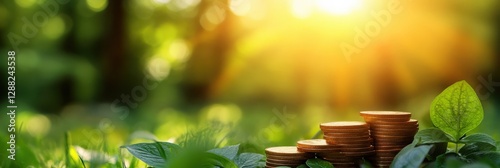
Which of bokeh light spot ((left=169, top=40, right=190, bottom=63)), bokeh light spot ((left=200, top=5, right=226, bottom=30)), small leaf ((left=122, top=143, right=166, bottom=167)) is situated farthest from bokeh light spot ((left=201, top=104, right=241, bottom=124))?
small leaf ((left=122, top=143, right=166, bottom=167))

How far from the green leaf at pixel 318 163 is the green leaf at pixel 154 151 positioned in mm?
300

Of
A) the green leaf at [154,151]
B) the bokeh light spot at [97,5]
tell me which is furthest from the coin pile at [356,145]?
the bokeh light spot at [97,5]

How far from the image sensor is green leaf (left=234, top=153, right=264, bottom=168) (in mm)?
1601

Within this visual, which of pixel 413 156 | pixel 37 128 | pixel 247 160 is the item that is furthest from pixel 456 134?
pixel 37 128

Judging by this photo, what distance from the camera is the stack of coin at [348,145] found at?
1.49 m

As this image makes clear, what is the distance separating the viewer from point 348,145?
A: 1.50 meters

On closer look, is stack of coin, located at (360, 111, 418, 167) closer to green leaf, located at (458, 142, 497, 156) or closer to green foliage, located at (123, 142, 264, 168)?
green leaf, located at (458, 142, 497, 156)

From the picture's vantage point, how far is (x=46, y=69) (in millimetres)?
11055

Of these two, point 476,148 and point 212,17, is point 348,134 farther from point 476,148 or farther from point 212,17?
point 212,17

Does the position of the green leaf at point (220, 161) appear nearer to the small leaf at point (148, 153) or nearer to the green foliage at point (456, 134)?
the small leaf at point (148, 153)

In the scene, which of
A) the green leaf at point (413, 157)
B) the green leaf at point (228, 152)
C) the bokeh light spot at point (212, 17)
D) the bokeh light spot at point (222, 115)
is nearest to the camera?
the green leaf at point (413, 157)

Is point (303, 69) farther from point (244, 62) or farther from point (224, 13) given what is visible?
point (224, 13)

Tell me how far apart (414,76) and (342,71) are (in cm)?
129

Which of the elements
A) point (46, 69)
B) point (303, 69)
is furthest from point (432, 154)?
point (46, 69)
